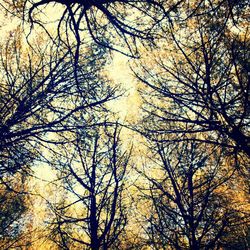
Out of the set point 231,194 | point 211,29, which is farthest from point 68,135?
point 231,194

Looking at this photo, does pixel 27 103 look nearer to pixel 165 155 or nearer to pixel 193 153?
pixel 165 155

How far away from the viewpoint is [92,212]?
5617mm

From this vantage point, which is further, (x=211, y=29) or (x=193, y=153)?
(x=193, y=153)

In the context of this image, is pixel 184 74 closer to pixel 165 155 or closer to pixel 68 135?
pixel 165 155

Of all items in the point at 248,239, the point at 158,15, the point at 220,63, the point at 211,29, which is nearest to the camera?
the point at 158,15

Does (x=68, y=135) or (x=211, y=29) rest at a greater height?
(x=211, y=29)

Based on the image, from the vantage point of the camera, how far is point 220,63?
15.1 feet

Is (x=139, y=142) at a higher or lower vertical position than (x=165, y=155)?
higher

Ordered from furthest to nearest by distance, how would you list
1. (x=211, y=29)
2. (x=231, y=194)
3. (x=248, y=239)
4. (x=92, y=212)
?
(x=248, y=239) → (x=231, y=194) → (x=92, y=212) → (x=211, y=29)

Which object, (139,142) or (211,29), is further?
(139,142)

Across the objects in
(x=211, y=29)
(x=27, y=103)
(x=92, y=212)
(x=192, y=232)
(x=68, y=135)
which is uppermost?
(x=211, y=29)

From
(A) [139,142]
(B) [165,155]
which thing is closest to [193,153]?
(B) [165,155]

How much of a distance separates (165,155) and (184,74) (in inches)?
87.6

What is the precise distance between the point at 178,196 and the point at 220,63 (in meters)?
2.76
